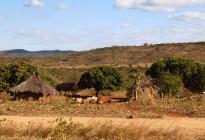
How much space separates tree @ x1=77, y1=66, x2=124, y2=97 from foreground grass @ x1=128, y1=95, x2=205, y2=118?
11111 mm

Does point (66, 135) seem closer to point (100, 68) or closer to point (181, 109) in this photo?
point (181, 109)

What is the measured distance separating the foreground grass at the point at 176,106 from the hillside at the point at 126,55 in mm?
66721

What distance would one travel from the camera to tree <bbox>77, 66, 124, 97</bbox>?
41.9 meters

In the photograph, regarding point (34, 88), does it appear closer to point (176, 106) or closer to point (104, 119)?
point (176, 106)

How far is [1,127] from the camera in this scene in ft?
38.0

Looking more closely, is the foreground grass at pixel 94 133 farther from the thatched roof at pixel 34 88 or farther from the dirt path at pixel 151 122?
the thatched roof at pixel 34 88

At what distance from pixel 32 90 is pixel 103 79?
907 centimetres

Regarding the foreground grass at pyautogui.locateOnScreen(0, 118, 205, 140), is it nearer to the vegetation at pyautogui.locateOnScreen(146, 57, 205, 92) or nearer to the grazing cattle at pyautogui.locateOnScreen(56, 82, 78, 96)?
the grazing cattle at pyautogui.locateOnScreen(56, 82, 78, 96)

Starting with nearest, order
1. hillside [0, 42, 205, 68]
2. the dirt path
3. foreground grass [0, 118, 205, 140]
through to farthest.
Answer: foreground grass [0, 118, 205, 140] → the dirt path → hillside [0, 42, 205, 68]

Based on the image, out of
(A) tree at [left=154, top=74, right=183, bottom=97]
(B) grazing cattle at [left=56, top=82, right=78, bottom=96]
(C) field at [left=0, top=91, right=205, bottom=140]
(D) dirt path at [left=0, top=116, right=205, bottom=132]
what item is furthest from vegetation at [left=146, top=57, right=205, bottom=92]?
(D) dirt path at [left=0, top=116, right=205, bottom=132]

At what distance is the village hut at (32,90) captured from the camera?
34875mm

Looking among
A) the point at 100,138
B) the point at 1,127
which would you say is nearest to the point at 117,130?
the point at 100,138

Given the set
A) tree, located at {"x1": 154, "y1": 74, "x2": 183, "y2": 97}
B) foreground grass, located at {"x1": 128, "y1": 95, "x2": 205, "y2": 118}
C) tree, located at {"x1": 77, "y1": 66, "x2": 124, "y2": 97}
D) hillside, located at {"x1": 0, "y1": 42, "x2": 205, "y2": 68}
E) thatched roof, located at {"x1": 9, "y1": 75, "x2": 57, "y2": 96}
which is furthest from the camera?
hillside, located at {"x1": 0, "y1": 42, "x2": 205, "y2": 68}

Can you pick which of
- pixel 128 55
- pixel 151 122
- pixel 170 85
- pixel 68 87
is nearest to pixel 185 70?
pixel 170 85
